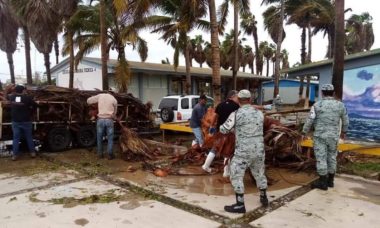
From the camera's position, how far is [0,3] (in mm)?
24984

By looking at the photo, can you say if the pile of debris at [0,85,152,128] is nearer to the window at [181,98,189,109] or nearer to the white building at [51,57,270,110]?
the window at [181,98,189,109]

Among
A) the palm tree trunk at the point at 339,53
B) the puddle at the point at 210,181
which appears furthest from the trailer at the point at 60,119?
the palm tree trunk at the point at 339,53

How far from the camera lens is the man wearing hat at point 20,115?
8.63 metres

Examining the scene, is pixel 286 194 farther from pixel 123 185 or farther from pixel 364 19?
pixel 364 19

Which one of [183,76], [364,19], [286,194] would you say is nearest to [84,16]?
[183,76]

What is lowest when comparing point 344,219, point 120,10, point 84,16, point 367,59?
point 344,219

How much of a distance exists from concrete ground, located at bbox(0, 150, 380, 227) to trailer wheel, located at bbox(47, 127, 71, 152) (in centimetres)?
192

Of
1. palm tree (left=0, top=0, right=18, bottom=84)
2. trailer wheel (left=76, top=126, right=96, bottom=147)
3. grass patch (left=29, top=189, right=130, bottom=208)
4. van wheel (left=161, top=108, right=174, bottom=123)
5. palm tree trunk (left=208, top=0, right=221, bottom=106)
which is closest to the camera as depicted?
grass patch (left=29, top=189, right=130, bottom=208)

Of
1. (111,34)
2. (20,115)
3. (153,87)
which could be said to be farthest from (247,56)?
(20,115)

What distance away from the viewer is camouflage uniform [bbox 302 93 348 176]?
619 centimetres

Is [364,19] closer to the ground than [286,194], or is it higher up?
higher up

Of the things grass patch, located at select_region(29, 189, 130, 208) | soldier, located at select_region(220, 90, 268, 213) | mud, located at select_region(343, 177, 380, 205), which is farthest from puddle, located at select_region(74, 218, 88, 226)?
mud, located at select_region(343, 177, 380, 205)

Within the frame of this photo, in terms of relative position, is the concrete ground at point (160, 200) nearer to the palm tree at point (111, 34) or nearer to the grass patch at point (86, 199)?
the grass patch at point (86, 199)

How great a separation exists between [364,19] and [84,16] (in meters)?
41.9
